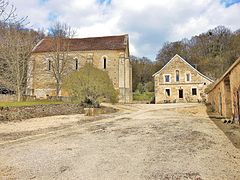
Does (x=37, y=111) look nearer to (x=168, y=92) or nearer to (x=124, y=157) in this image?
(x=124, y=157)

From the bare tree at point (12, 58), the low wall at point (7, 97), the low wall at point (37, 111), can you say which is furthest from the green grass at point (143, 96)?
the low wall at point (37, 111)

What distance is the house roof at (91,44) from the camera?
43469 millimetres

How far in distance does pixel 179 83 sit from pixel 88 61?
15.5m

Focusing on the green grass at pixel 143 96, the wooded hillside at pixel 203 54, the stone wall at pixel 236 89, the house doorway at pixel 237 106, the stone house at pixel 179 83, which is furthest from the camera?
the wooded hillside at pixel 203 54

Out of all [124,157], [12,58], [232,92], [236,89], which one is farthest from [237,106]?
[12,58]

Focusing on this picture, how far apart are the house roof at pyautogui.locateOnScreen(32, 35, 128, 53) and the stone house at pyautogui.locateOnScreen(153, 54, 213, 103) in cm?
862

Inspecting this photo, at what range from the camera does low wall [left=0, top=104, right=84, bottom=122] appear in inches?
648

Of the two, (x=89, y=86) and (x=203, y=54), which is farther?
(x=203, y=54)

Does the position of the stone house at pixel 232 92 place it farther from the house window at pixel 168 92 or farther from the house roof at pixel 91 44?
the house roof at pixel 91 44

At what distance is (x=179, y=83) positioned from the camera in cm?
4150

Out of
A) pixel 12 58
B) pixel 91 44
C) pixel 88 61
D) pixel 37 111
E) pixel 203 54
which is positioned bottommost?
pixel 37 111

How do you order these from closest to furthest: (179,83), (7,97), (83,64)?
(7,97) < (179,83) < (83,64)

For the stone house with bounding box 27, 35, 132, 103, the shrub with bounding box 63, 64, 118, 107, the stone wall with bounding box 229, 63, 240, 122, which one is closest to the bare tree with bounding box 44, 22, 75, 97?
the stone house with bounding box 27, 35, 132, 103

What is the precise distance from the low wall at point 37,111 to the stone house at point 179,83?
72.0ft
